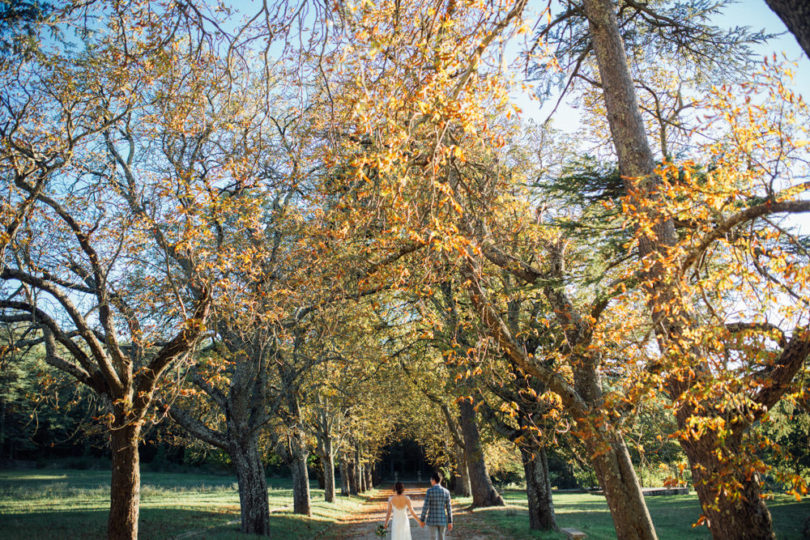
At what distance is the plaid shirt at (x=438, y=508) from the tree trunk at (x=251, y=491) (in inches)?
228

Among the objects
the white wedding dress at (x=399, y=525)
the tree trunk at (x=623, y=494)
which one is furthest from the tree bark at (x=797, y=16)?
the white wedding dress at (x=399, y=525)

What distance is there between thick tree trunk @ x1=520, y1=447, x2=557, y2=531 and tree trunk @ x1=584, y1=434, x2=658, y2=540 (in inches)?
292

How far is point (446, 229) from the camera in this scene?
489 cm

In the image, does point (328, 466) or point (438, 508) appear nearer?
point (438, 508)

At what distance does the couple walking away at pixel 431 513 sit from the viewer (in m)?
10.2

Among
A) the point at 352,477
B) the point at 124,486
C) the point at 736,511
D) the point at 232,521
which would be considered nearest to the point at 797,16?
the point at 736,511

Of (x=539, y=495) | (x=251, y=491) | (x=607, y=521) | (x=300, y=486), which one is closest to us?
(x=251, y=491)

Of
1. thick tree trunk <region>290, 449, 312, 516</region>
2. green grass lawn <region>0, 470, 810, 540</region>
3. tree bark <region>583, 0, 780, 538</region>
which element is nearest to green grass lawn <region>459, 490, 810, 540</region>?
green grass lawn <region>0, 470, 810, 540</region>

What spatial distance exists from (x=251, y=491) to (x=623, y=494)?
34.7 feet

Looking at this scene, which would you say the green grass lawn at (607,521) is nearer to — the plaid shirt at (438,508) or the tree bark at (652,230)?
the plaid shirt at (438,508)

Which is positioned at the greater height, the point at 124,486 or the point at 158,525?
the point at 124,486

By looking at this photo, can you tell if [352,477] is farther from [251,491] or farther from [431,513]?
[431,513]

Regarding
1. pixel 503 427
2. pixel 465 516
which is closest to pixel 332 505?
pixel 465 516

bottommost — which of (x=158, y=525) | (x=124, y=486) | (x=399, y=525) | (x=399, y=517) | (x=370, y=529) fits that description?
(x=370, y=529)
